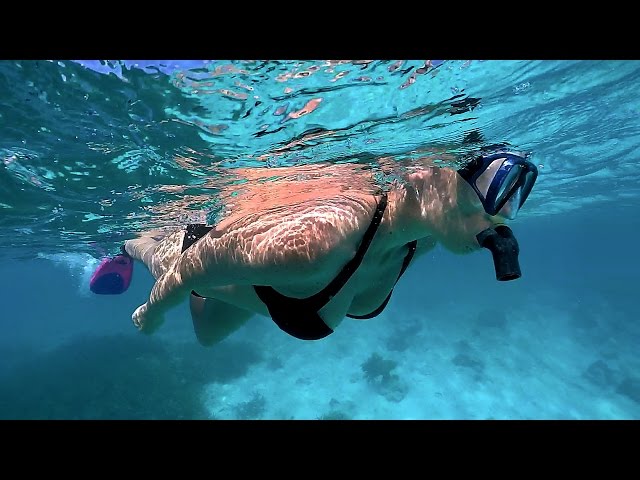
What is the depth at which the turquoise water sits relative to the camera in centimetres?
533

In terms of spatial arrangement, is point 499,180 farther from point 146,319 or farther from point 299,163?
point 299,163

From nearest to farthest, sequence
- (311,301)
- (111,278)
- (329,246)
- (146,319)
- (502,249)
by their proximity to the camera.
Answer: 1. (502,249)
2. (329,246)
3. (311,301)
4. (146,319)
5. (111,278)

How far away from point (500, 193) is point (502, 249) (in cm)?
44

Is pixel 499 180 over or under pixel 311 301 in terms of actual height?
over

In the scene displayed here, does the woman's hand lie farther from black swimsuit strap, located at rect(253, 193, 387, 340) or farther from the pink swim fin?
the pink swim fin

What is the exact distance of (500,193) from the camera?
109 inches

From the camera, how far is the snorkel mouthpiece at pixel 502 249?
8.29ft

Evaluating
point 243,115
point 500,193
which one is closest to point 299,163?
point 243,115

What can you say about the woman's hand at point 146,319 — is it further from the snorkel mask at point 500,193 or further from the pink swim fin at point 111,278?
the pink swim fin at point 111,278

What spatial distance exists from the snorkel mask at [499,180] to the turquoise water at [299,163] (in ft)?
7.25

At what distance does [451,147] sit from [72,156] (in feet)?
24.7
